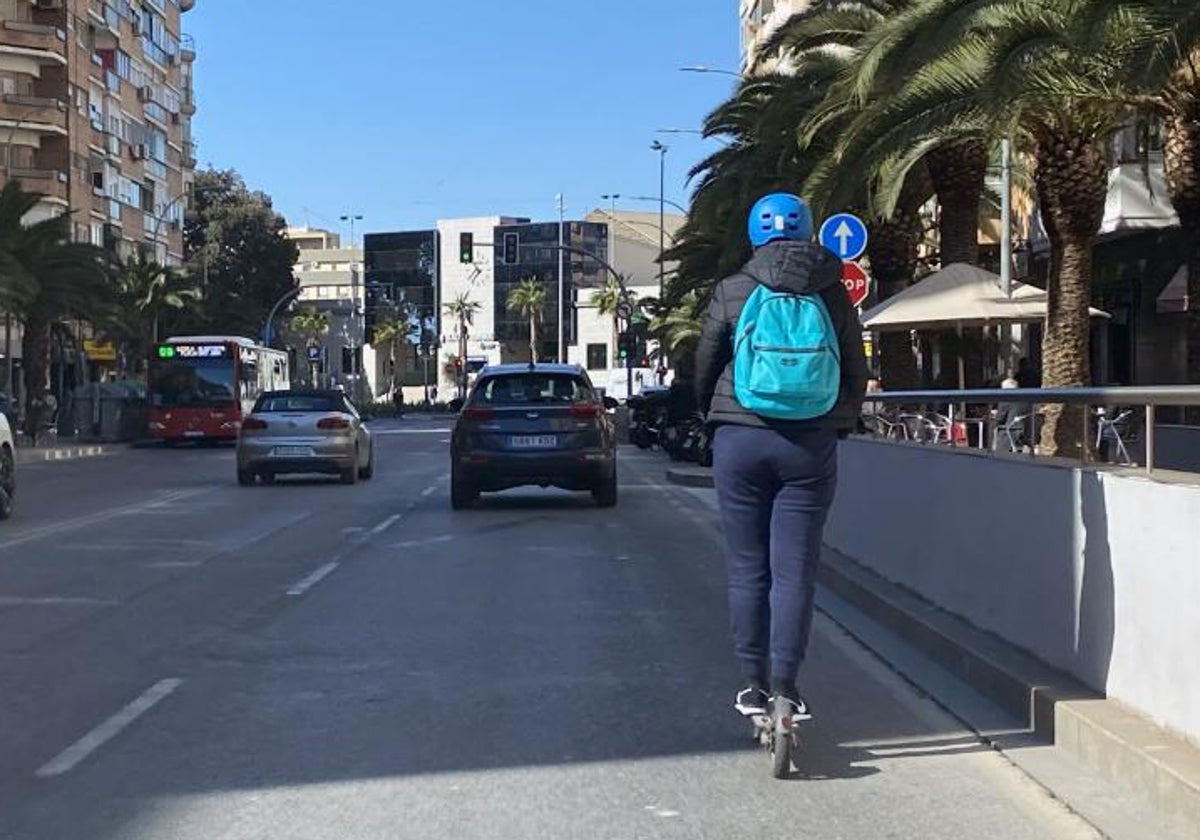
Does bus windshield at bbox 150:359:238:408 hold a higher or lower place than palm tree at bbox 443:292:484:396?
lower

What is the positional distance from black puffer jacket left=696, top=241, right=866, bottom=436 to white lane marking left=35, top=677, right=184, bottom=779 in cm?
300

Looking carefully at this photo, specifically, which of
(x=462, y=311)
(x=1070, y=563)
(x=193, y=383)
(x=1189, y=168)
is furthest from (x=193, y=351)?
(x=462, y=311)

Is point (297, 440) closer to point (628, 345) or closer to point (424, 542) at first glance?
point (424, 542)

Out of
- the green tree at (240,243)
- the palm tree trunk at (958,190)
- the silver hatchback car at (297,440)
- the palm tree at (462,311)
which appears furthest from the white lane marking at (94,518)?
the palm tree at (462,311)

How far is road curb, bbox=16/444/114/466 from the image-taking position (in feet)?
116

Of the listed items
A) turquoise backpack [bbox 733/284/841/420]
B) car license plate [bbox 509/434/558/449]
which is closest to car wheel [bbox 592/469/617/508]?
car license plate [bbox 509/434/558/449]

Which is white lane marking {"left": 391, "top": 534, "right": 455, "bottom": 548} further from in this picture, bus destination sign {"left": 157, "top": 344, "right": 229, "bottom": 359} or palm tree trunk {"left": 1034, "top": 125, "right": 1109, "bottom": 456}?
bus destination sign {"left": 157, "top": 344, "right": 229, "bottom": 359}

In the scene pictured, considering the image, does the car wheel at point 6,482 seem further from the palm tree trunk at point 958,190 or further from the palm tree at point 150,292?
the palm tree at point 150,292

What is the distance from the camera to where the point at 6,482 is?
58.8 ft

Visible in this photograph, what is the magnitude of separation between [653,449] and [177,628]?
31277 millimetres

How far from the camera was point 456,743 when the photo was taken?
263 inches

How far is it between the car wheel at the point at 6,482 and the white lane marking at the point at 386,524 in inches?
175

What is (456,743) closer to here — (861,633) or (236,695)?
(236,695)

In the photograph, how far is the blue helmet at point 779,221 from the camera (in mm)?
6238
